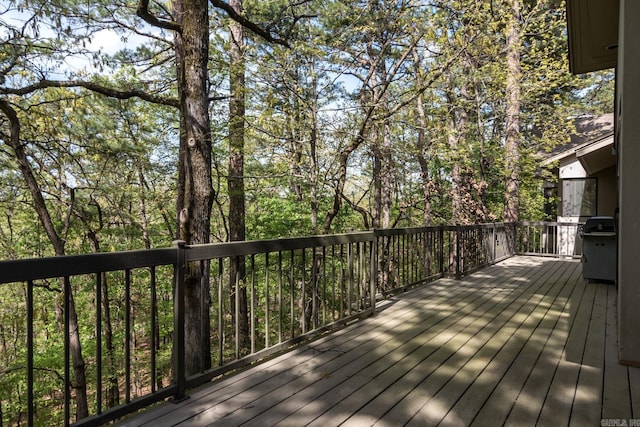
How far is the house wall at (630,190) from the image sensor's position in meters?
2.76

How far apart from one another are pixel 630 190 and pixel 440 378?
2003mm

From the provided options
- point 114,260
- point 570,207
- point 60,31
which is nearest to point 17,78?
point 60,31

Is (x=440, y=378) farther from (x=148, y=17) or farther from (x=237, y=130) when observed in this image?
(x=237, y=130)

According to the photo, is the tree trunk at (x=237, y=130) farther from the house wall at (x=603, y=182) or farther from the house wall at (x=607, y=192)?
the house wall at (x=607, y=192)

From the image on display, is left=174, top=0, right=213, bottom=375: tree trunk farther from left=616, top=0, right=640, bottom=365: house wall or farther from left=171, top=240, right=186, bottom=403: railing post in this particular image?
left=616, top=0, right=640, bottom=365: house wall

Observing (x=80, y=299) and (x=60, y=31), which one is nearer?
(x=60, y=31)

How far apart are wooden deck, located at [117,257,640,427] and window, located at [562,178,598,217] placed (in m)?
7.56

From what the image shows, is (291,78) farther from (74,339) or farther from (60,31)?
(74,339)

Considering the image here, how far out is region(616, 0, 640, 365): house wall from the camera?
2764 mm

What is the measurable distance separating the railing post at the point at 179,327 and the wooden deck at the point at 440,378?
0.09 metres

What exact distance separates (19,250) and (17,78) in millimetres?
9079

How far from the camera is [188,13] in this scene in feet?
12.5

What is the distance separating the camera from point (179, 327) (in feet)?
7.43

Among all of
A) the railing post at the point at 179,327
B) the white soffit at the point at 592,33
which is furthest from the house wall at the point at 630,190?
the railing post at the point at 179,327
